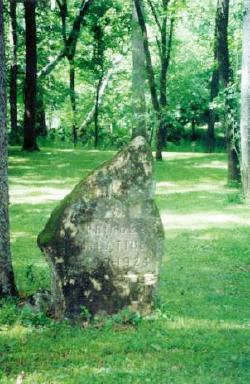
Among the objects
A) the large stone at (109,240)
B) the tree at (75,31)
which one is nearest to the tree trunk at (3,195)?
the large stone at (109,240)

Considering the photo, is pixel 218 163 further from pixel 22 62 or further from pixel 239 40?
pixel 22 62

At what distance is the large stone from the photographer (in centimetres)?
748

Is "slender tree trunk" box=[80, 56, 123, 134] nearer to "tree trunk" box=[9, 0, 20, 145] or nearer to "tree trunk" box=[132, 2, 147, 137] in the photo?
"tree trunk" box=[9, 0, 20, 145]

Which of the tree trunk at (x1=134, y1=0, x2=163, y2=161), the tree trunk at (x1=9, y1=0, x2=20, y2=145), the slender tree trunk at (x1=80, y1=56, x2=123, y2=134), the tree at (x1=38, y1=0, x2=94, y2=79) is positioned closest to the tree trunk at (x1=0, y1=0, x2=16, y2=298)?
the tree trunk at (x1=134, y1=0, x2=163, y2=161)

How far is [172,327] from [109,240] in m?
1.26

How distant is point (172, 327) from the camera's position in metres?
7.31

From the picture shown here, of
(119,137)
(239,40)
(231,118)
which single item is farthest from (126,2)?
(231,118)

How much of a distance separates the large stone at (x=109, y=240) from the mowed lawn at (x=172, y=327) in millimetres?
375

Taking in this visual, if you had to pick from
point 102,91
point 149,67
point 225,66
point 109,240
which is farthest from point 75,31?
point 109,240

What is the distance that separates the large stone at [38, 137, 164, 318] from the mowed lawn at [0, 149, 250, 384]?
14.8 inches

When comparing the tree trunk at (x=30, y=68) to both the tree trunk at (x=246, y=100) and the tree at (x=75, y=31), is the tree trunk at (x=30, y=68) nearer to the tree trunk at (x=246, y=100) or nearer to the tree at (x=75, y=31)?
the tree at (x=75, y=31)

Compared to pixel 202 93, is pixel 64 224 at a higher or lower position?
lower

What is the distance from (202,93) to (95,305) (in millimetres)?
35929

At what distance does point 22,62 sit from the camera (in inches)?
1406
